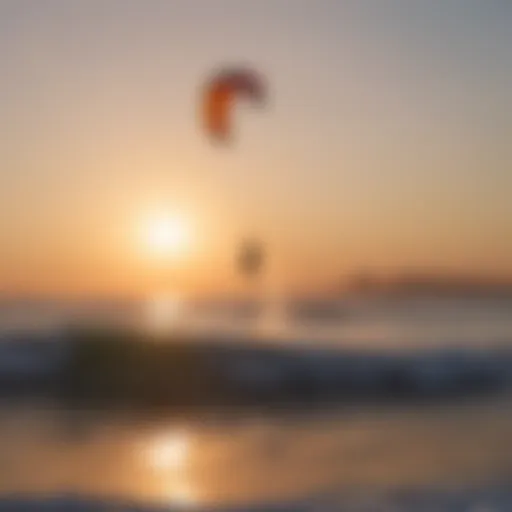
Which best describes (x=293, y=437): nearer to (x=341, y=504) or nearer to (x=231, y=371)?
(x=341, y=504)

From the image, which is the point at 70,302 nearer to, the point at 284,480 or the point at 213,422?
the point at 213,422

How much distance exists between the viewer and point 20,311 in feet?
70.0

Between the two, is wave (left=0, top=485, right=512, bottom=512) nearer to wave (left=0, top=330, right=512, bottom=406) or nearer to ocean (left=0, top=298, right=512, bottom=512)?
ocean (left=0, top=298, right=512, bottom=512)

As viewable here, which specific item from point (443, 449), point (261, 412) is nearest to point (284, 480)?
point (443, 449)

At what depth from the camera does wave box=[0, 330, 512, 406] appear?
11430 mm

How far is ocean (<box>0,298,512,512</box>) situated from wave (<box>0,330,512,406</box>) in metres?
0.04

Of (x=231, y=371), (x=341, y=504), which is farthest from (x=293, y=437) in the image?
(x=231, y=371)

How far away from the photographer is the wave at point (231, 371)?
37.5 ft

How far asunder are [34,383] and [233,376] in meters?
2.58

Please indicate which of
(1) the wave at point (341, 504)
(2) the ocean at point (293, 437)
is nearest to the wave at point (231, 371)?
(2) the ocean at point (293, 437)

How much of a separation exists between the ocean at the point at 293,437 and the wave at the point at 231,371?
0.04 metres

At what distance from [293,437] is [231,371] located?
4.66 m

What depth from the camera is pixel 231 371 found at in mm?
12461

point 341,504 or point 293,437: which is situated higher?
point 293,437
